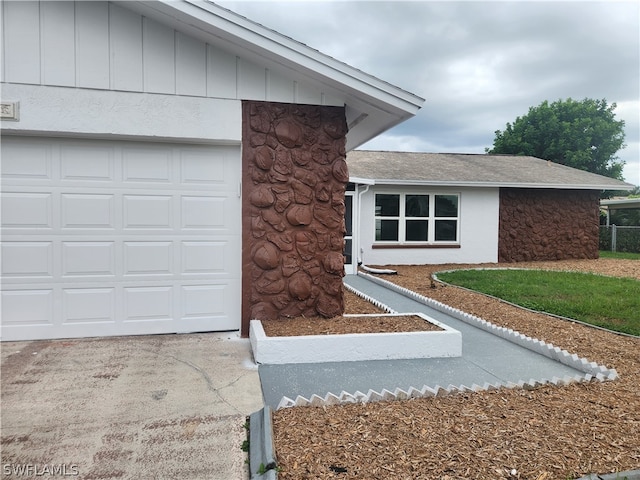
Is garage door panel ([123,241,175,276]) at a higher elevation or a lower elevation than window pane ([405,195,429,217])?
lower

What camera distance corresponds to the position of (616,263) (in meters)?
14.8

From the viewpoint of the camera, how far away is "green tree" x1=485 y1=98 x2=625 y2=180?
37.1 meters

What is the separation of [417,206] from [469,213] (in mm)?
1892

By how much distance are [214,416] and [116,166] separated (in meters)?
3.33

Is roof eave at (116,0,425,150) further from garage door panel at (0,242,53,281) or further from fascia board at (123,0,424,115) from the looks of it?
garage door panel at (0,242,53,281)

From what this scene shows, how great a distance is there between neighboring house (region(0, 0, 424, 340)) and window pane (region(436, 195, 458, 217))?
9.31 m

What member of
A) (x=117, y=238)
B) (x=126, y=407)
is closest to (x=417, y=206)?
(x=117, y=238)

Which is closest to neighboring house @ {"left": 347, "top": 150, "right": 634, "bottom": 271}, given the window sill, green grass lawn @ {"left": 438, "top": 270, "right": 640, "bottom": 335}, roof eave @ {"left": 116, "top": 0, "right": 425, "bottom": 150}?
the window sill

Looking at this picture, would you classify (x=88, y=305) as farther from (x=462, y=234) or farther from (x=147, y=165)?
(x=462, y=234)

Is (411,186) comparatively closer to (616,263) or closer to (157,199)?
(616,263)

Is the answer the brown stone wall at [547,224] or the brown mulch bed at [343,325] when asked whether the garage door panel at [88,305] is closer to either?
the brown mulch bed at [343,325]

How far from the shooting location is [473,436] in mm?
2895

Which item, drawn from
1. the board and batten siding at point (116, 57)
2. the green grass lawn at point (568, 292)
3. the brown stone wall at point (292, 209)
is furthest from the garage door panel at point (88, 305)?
the green grass lawn at point (568, 292)

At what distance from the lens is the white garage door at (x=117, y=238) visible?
493 centimetres
